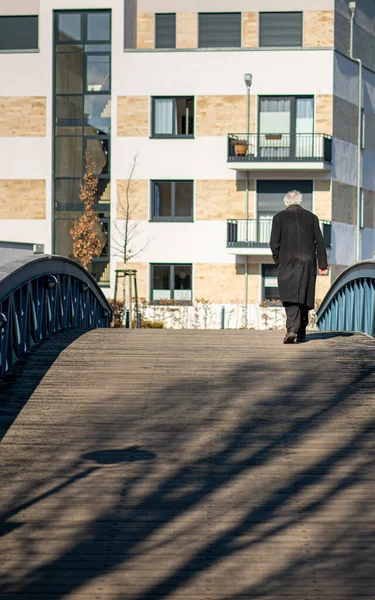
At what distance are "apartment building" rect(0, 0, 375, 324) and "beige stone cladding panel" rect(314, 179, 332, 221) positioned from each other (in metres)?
0.05

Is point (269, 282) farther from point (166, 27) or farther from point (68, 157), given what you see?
point (166, 27)

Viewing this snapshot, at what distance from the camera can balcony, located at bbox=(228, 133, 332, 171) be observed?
3931 centimetres

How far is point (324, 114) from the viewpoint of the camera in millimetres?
40062

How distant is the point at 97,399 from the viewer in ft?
33.8

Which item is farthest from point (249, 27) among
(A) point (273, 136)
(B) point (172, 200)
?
(B) point (172, 200)

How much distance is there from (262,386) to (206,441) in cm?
195

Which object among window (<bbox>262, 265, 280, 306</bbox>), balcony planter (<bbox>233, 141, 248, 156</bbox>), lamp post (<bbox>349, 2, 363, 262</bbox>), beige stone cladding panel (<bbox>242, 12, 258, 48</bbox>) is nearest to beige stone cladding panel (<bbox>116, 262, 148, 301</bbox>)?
window (<bbox>262, 265, 280, 306</bbox>)

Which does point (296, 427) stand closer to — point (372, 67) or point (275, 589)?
point (275, 589)

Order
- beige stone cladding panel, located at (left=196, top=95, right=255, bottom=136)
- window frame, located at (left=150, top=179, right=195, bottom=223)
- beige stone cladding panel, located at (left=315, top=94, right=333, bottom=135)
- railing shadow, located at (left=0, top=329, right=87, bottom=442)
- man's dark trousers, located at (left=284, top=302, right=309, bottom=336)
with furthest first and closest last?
window frame, located at (left=150, top=179, right=195, bottom=223)
beige stone cladding panel, located at (left=196, top=95, right=255, bottom=136)
beige stone cladding panel, located at (left=315, top=94, right=333, bottom=135)
man's dark trousers, located at (left=284, top=302, right=309, bottom=336)
railing shadow, located at (left=0, top=329, right=87, bottom=442)

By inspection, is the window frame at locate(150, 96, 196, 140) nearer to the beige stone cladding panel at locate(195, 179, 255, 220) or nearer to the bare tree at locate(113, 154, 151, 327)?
the bare tree at locate(113, 154, 151, 327)

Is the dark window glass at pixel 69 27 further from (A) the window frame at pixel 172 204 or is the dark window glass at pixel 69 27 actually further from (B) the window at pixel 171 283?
(B) the window at pixel 171 283

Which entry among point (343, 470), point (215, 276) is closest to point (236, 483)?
point (343, 470)

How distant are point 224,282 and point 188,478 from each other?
32669 mm

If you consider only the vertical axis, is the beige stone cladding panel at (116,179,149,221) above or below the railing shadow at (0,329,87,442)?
above
